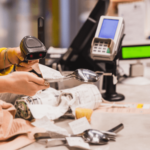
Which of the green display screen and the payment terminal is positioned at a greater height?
the payment terminal

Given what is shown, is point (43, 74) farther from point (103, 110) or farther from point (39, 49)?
point (103, 110)

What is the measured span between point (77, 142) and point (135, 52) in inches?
35.4

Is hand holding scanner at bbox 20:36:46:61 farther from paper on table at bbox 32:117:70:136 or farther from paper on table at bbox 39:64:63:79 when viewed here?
paper on table at bbox 32:117:70:136

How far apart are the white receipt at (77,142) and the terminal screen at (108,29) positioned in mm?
507

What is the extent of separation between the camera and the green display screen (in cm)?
133

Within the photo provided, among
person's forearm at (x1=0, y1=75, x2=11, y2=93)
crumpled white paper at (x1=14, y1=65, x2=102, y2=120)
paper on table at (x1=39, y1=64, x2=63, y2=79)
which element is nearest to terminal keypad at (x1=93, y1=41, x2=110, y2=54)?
crumpled white paper at (x1=14, y1=65, x2=102, y2=120)

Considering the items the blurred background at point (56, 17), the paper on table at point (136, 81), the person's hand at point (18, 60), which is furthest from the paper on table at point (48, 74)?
the paper on table at point (136, 81)

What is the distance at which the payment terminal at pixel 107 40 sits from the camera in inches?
36.3

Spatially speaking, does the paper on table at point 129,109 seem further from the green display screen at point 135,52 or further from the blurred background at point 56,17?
the blurred background at point 56,17

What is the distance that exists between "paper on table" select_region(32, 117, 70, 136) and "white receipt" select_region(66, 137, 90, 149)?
37mm

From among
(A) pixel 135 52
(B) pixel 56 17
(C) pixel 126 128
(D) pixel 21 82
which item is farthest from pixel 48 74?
(B) pixel 56 17

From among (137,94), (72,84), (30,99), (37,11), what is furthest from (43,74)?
(37,11)

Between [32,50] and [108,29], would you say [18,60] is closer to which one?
[32,50]

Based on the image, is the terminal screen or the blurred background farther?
the blurred background
